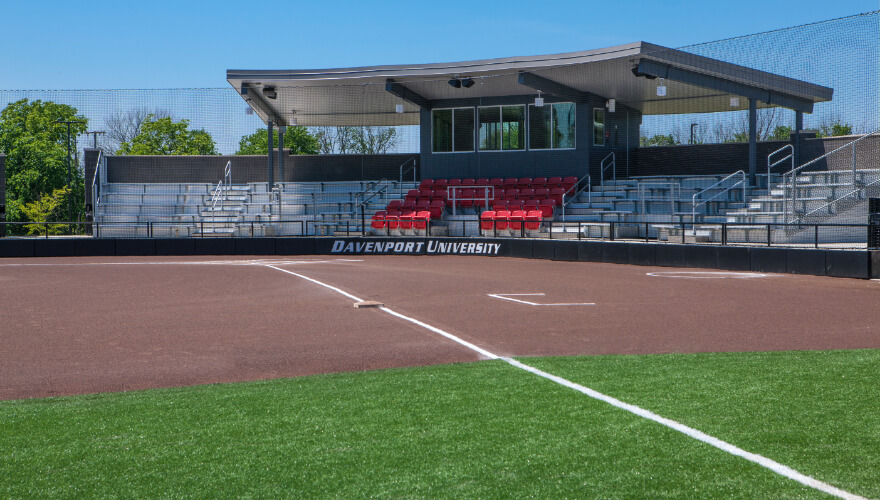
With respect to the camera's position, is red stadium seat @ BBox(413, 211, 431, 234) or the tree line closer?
red stadium seat @ BBox(413, 211, 431, 234)

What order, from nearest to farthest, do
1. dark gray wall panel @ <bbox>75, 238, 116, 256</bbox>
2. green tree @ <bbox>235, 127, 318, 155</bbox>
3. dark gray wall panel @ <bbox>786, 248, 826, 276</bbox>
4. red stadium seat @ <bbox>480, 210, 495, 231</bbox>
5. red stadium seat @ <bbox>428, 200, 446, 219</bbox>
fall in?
dark gray wall panel @ <bbox>786, 248, 826, 276</bbox> < red stadium seat @ <bbox>480, 210, 495, 231</bbox> < dark gray wall panel @ <bbox>75, 238, 116, 256</bbox> < red stadium seat @ <bbox>428, 200, 446, 219</bbox> < green tree @ <bbox>235, 127, 318, 155</bbox>

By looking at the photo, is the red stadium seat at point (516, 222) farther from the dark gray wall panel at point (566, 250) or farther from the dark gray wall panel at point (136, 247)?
the dark gray wall panel at point (136, 247)

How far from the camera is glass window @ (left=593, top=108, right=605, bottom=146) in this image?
33.8 metres

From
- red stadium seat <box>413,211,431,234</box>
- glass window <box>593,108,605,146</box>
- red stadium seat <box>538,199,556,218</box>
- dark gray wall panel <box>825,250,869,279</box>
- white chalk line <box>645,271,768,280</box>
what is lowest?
white chalk line <box>645,271,768,280</box>

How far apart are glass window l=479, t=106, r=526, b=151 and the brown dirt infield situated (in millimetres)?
16455

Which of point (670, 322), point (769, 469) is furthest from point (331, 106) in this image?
point (769, 469)

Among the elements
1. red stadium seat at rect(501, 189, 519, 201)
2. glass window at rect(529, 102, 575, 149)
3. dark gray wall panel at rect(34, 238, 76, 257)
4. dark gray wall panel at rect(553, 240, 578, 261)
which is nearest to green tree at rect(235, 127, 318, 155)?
glass window at rect(529, 102, 575, 149)

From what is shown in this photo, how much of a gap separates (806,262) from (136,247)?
2264 centimetres

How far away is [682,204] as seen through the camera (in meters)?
27.8

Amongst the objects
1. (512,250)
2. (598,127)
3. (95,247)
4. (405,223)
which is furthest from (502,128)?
(95,247)

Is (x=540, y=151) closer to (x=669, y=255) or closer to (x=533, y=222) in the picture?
(x=533, y=222)

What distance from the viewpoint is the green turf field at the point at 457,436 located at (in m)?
4.48

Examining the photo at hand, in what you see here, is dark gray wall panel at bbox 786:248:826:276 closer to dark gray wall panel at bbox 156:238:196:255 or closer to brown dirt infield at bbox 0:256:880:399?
brown dirt infield at bbox 0:256:880:399

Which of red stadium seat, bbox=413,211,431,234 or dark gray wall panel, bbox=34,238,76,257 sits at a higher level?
red stadium seat, bbox=413,211,431,234
